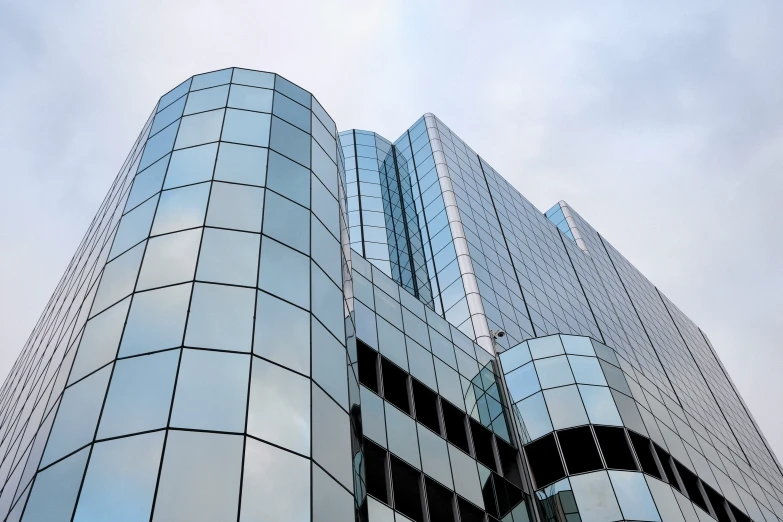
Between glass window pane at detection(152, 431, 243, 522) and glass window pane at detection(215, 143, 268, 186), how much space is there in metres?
10.4

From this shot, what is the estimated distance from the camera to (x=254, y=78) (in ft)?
97.7

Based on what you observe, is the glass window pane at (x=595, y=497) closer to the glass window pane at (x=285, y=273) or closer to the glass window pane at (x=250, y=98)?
the glass window pane at (x=285, y=273)

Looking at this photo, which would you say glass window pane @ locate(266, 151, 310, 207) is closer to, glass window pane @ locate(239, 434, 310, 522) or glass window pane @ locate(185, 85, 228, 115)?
glass window pane @ locate(185, 85, 228, 115)

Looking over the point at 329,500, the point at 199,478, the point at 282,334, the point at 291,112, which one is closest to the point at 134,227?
the point at 282,334

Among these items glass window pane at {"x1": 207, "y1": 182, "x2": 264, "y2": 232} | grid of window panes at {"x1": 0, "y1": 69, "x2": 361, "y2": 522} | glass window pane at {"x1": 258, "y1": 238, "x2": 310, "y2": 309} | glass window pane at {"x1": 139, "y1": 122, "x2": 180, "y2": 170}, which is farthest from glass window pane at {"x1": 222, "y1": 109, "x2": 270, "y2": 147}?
glass window pane at {"x1": 258, "y1": 238, "x2": 310, "y2": 309}

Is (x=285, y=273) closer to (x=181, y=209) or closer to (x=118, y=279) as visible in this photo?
(x=181, y=209)

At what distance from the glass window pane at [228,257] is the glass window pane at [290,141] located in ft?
18.4

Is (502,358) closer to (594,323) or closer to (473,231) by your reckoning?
(473,231)

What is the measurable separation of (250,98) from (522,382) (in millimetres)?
17378

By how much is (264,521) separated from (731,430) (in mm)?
60038

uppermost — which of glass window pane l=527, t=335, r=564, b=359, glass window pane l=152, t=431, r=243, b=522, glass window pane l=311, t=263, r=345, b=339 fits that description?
glass window pane l=527, t=335, r=564, b=359

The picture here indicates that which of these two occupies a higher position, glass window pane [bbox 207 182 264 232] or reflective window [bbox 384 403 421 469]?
glass window pane [bbox 207 182 264 232]

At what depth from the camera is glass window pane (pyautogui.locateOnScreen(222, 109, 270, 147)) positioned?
25.6m

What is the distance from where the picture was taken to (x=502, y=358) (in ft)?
114
